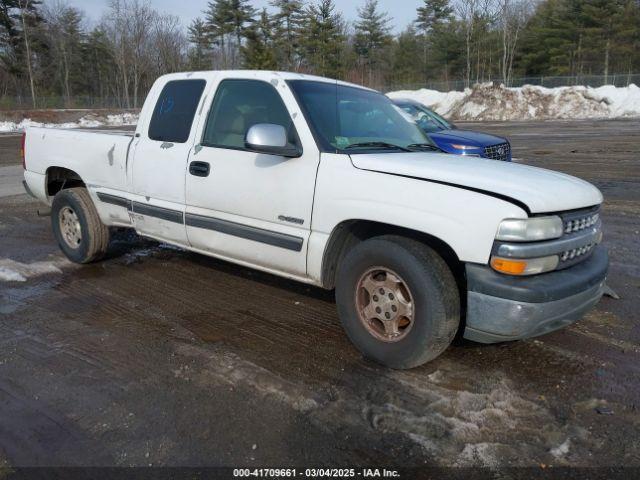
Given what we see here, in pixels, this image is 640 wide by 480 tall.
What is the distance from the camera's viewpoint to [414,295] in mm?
3225

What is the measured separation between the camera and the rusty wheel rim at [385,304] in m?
3.36

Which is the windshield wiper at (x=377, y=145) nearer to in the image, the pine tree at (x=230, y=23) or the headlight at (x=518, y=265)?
the headlight at (x=518, y=265)

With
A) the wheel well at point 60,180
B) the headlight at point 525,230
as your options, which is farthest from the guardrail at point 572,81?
the headlight at point 525,230

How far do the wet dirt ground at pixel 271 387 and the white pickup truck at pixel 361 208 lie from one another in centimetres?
38

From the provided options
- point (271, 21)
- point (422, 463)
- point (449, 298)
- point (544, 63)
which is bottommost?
point (422, 463)

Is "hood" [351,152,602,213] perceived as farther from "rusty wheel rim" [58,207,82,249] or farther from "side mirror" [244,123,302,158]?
"rusty wheel rim" [58,207,82,249]

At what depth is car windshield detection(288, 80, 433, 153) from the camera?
3812 mm

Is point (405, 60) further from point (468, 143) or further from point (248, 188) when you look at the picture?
point (248, 188)

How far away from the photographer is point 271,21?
55.7 m

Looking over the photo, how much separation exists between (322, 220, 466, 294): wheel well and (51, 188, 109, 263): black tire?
115 inches

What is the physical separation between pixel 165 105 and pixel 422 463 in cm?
375

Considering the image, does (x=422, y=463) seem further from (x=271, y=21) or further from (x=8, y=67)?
(x=8, y=67)

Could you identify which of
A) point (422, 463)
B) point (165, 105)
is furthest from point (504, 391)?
point (165, 105)

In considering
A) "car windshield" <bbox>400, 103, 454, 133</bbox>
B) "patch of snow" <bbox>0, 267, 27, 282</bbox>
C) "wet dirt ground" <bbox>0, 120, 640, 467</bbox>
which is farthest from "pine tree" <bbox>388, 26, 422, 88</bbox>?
"wet dirt ground" <bbox>0, 120, 640, 467</bbox>
